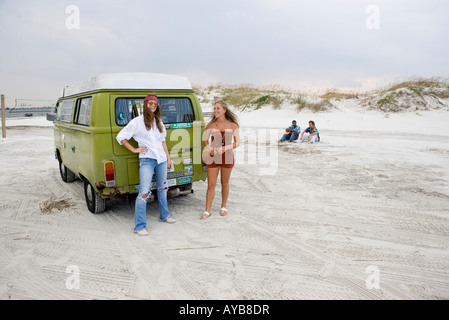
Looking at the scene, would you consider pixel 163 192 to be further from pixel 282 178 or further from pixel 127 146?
pixel 282 178

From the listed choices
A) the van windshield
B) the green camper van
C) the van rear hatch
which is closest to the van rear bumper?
the green camper van

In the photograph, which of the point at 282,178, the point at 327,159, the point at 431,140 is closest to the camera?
the point at 282,178

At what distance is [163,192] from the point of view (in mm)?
4625

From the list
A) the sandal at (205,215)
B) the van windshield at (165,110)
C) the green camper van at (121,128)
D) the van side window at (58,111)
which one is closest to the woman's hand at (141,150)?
the green camper van at (121,128)

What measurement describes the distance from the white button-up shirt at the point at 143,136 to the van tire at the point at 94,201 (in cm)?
126

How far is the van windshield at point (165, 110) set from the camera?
460 centimetres

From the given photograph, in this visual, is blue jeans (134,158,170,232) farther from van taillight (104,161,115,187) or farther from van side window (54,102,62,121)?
van side window (54,102,62,121)

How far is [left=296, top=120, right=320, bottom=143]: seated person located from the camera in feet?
41.5

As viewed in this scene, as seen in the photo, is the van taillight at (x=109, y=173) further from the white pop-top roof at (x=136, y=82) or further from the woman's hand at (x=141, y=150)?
the white pop-top roof at (x=136, y=82)

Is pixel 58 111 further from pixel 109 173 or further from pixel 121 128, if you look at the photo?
pixel 109 173

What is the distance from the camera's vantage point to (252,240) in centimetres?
420
